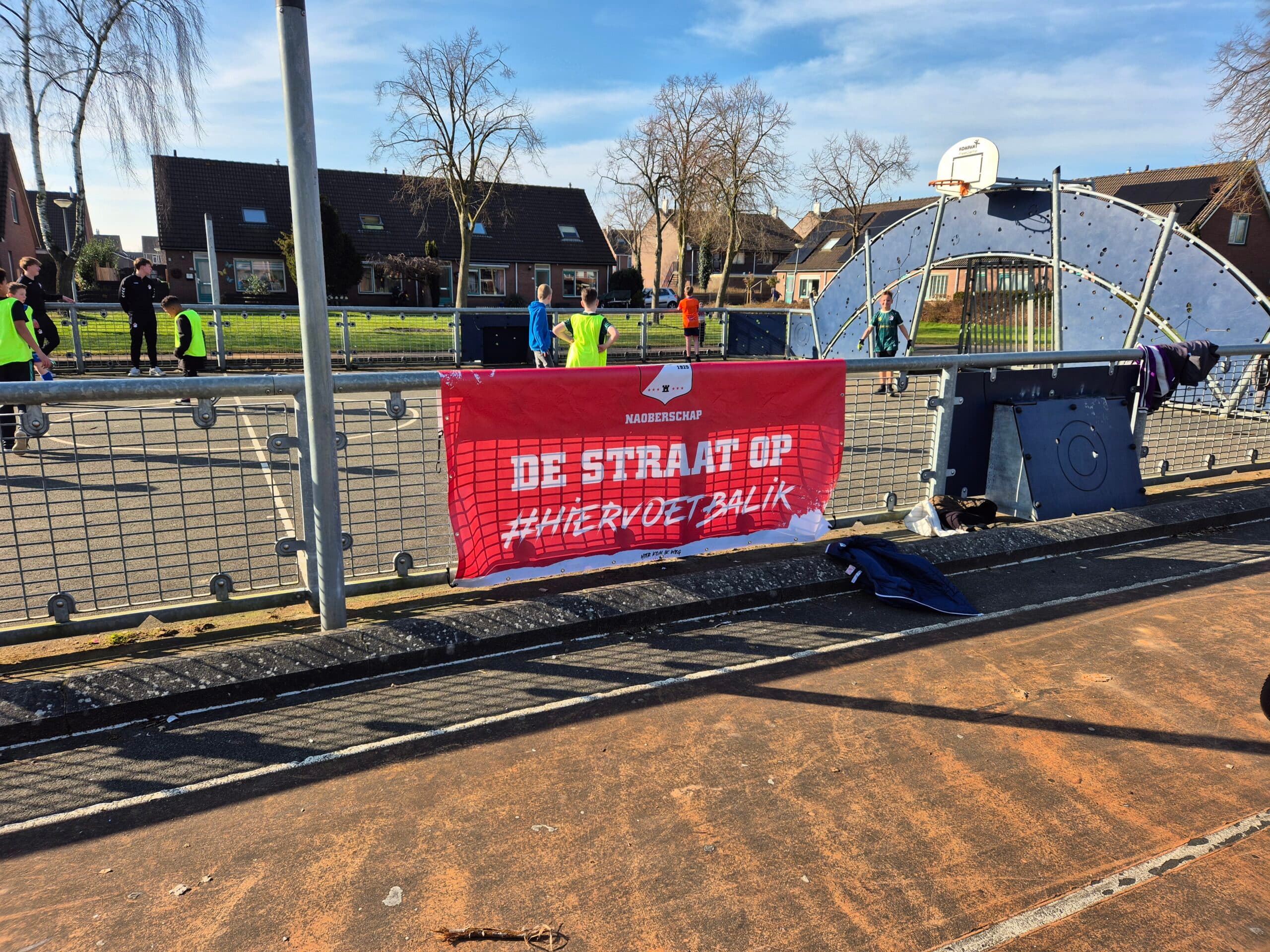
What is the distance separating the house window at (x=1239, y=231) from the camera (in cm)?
4709

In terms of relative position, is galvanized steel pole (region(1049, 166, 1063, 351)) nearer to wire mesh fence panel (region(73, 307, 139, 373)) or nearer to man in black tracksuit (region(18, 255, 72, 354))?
man in black tracksuit (region(18, 255, 72, 354))

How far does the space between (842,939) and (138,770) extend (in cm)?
287

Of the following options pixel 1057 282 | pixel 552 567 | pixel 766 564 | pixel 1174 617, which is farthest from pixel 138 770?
pixel 1057 282

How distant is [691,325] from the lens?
2178cm

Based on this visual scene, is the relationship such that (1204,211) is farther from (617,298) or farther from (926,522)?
(926,522)

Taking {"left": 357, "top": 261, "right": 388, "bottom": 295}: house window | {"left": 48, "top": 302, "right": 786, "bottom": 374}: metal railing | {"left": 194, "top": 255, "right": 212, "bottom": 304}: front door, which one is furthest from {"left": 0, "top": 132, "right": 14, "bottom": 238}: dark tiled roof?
{"left": 48, "top": 302, "right": 786, "bottom": 374}: metal railing

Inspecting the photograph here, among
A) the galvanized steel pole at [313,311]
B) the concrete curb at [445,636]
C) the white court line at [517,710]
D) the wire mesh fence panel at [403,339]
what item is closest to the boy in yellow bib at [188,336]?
the wire mesh fence panel at [403,339]

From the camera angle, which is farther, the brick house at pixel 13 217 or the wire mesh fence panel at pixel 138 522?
the brick house at pixel 13 217

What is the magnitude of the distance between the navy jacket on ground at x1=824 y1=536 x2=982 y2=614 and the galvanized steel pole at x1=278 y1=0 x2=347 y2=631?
3295 mm

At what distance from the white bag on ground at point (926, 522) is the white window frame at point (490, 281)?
4656cm

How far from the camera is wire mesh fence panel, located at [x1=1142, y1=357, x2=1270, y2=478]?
8250 millimetres

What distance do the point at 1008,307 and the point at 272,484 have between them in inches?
562

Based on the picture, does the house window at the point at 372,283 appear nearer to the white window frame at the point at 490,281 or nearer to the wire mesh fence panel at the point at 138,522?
the white window frame at the point at 490,281

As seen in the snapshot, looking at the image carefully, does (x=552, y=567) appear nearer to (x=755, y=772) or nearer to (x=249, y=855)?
→ (x=755, y=772)
